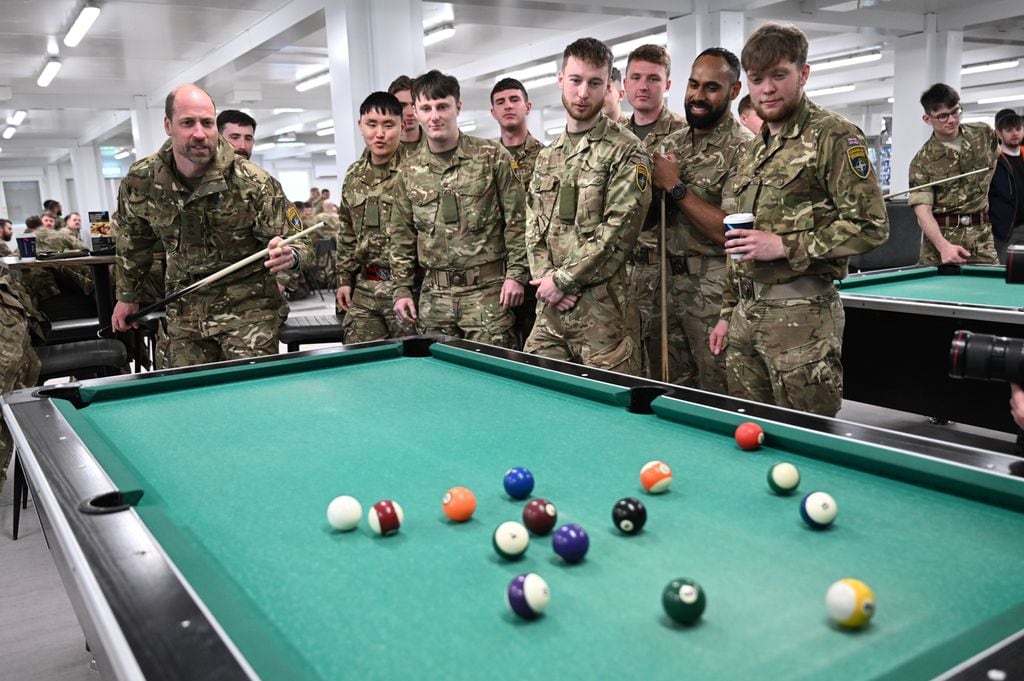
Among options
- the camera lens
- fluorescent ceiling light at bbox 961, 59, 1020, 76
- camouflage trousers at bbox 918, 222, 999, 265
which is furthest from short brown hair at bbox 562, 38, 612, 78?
fluorescent ceiling light at bbox 961, 59, 1020, 76

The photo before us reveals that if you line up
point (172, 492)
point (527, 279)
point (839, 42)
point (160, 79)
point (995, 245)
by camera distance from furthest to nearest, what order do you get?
point (160, 79), point (839, 42), point (995, 245), point (527, 279), point (172, 492)

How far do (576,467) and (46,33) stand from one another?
8998 mm

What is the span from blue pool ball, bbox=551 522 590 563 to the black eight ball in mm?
87

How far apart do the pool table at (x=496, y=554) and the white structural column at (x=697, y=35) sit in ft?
20.6

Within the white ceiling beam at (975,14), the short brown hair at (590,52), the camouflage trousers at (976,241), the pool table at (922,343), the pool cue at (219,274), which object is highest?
the white ceiling beam at (975,14)

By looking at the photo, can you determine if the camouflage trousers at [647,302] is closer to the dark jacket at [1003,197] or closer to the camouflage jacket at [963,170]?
the camouflage jacket at [963,170]

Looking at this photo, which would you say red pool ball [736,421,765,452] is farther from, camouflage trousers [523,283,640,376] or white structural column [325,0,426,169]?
white structural column [325,0,426,169]

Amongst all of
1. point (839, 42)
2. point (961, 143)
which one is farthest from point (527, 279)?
point (839, 42)

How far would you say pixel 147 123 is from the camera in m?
12.6

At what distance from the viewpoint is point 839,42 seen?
33.7 ft

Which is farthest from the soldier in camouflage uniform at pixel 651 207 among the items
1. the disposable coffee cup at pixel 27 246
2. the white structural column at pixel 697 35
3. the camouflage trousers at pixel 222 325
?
the white structural column at pixel 697 35

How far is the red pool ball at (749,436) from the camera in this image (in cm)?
150

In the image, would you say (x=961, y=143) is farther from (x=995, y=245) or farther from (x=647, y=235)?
(x=647, y=235)

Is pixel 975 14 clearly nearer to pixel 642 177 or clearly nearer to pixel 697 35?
pixel 697 35
